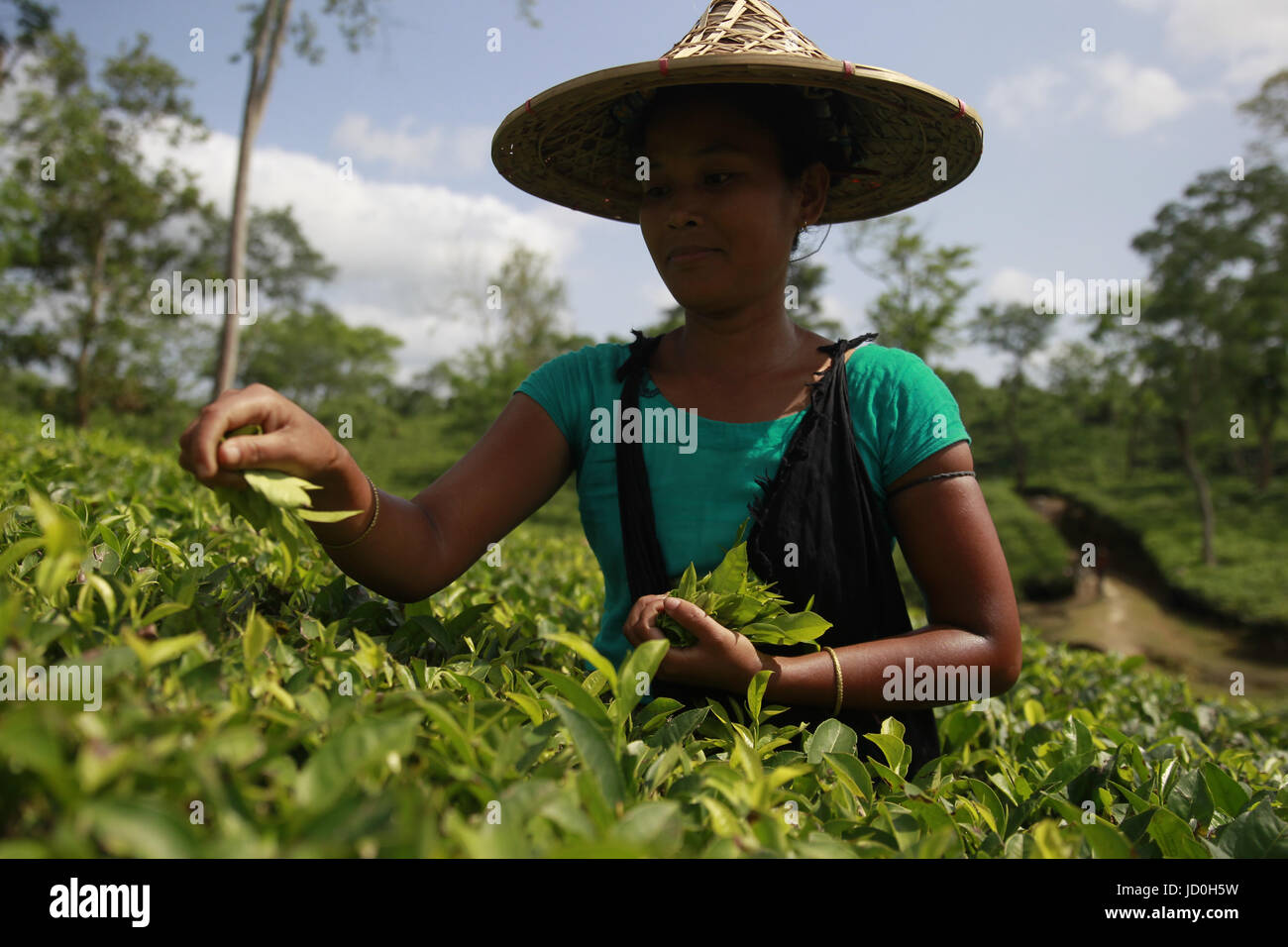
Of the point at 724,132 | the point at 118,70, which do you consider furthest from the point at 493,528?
the point at 118,70

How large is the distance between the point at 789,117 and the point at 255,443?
123cm

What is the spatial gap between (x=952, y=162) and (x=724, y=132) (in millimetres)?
622

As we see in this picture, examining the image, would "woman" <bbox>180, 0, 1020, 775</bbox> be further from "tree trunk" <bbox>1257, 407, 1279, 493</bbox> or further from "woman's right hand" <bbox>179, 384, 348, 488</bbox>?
"tree trunk" <bbox>1257, 407, 1279, 493</bbox>

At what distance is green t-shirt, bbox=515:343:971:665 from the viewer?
63.7 inches

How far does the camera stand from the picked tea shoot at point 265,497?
3.26 ft

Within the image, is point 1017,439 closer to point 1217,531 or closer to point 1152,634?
point 1217,531

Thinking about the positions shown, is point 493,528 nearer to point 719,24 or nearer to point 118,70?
point 719,24

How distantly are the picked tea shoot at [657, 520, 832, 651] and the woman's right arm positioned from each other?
44 centimetres

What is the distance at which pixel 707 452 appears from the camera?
168 cm

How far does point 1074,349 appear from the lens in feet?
117

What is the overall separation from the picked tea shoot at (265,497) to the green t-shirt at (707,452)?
75 centimetres

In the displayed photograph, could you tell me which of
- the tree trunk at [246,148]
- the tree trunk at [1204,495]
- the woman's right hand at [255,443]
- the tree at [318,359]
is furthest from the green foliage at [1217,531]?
the tree at [318,359]

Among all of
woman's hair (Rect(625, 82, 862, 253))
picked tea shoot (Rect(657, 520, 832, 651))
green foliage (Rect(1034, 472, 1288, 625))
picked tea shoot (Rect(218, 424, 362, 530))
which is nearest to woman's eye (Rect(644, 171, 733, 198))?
woman's hair (Rect(625, 82, 862, 253))

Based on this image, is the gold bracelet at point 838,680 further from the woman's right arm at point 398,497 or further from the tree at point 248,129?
the tree at point 248,129
